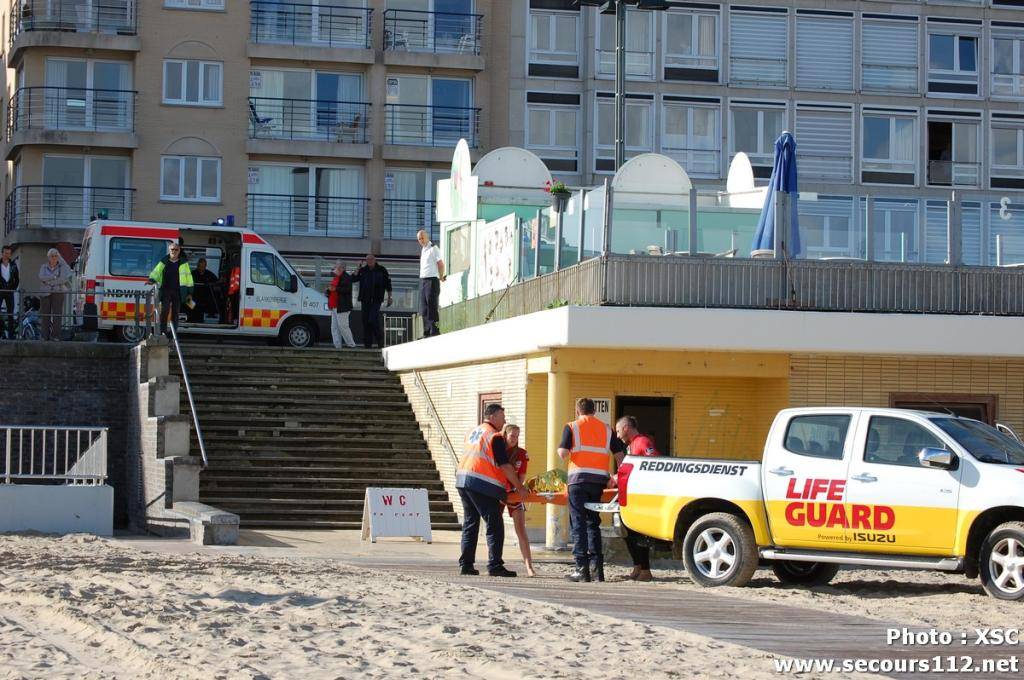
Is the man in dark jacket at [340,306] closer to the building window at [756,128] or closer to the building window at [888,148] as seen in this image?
the building window at [756,128]

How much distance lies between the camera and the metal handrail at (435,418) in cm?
2606

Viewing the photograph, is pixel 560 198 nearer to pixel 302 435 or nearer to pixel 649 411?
pixel 649 411

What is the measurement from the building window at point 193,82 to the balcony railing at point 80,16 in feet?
5.30

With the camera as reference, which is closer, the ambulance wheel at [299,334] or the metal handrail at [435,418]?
the metal handrail at [435,418]

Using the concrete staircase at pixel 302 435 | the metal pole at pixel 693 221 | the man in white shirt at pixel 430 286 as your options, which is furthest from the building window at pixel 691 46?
the metal pole at pixel 693 221

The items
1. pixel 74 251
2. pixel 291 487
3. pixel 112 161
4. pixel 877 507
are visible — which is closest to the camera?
pixel 877 507

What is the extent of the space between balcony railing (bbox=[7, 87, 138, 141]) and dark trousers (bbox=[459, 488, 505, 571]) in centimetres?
3428

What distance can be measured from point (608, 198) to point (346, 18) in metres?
30.4

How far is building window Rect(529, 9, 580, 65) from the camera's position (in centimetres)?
4988

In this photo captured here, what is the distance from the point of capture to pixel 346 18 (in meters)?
49.4

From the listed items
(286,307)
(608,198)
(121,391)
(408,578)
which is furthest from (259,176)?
(408,578)

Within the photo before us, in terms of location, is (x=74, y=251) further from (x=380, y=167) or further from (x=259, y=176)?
(x=380, y=167)

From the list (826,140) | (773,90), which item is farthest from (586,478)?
(826,140)

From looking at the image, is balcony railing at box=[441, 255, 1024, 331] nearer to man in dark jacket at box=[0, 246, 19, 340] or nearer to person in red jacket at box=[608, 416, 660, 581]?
person in red jacket at box=[608, 416, 660, 581]
